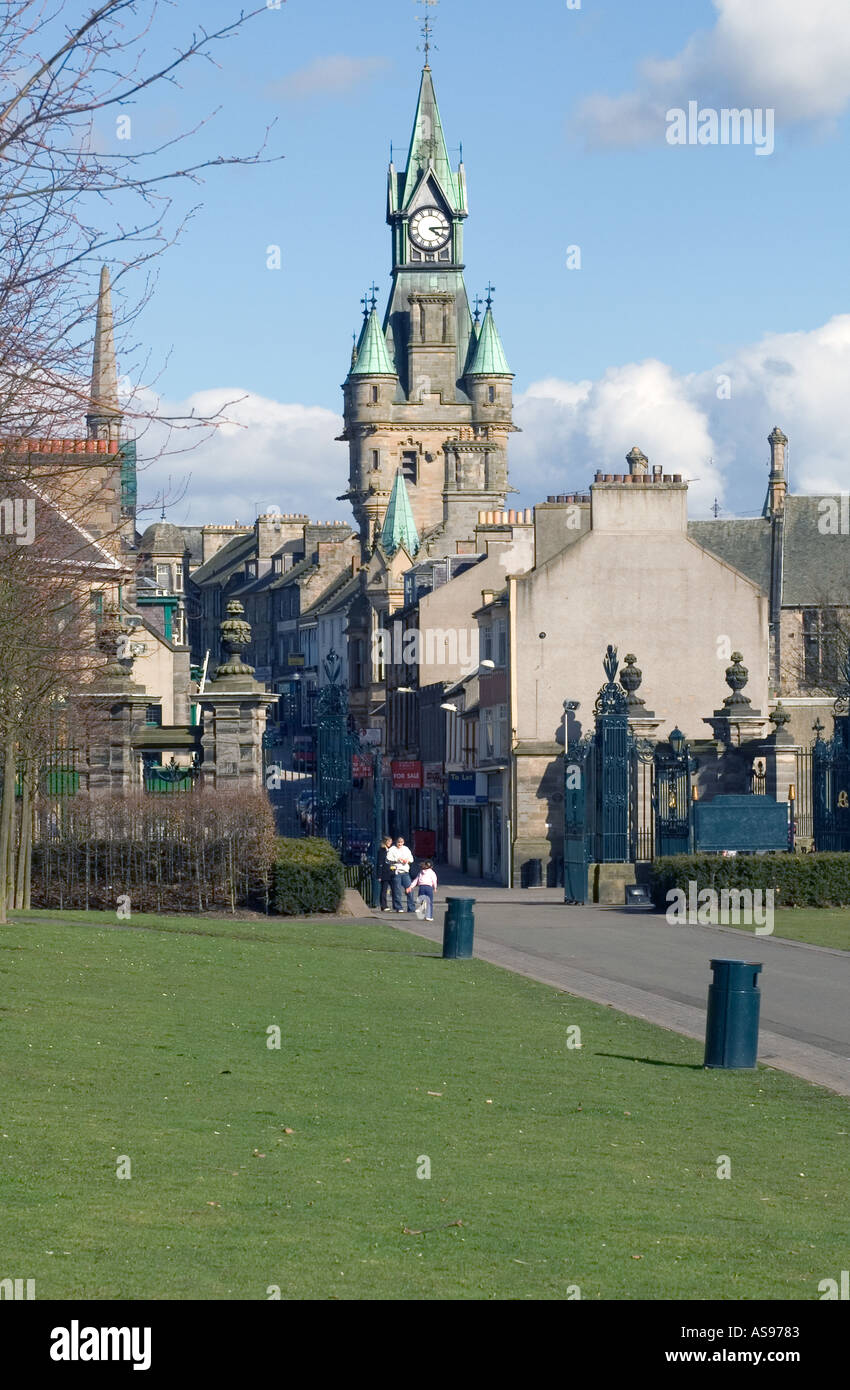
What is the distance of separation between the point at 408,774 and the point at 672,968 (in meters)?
46.3

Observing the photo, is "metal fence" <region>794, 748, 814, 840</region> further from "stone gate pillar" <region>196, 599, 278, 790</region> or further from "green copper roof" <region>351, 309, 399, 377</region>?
"green copper roof" <region>351, 309, 399, 377</region>

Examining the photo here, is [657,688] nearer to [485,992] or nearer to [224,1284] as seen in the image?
[485,992]

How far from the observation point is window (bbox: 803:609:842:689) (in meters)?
69.2

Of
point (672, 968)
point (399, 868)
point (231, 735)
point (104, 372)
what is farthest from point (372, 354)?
point (104, 372)

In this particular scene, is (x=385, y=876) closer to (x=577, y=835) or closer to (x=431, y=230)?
(x=577, y=835)

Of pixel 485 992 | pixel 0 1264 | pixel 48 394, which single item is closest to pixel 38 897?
pixel 485 992

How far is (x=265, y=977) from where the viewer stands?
67.7 feet

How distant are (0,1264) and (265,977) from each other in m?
13.0

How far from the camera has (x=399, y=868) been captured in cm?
3869

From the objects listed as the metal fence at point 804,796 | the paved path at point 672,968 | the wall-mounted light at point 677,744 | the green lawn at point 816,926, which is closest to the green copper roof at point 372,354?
the metal fence at point 804,796

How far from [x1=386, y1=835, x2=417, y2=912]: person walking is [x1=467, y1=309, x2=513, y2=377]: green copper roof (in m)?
101

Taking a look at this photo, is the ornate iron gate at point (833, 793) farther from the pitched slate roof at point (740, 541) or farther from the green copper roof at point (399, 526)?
the green copper roof at point (399, 526)
